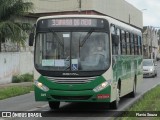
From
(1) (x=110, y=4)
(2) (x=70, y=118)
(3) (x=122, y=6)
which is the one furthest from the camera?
(3) (x=122, y=6)

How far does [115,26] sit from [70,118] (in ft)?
12.0

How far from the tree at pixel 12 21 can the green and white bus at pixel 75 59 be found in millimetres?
14392

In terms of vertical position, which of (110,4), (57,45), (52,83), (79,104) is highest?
(110,4)

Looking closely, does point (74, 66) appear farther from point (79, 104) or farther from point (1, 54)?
point (1, 54)

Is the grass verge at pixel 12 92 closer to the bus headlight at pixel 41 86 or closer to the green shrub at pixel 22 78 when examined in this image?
the green shrub at pixel 22 78

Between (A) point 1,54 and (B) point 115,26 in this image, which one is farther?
(A) point 1,54

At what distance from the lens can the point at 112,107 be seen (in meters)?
14.9

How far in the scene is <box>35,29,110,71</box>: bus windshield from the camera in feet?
43.9

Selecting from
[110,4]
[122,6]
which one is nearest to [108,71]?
[110,4]

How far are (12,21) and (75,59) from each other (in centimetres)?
1628

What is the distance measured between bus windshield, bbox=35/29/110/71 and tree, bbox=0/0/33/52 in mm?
14470

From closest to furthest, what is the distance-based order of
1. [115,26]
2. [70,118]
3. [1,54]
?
[70,118], [115,26], [1,54]

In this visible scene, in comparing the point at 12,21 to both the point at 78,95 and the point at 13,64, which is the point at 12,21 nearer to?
the point at 13,64

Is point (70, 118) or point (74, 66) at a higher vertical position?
point (74, 66)
